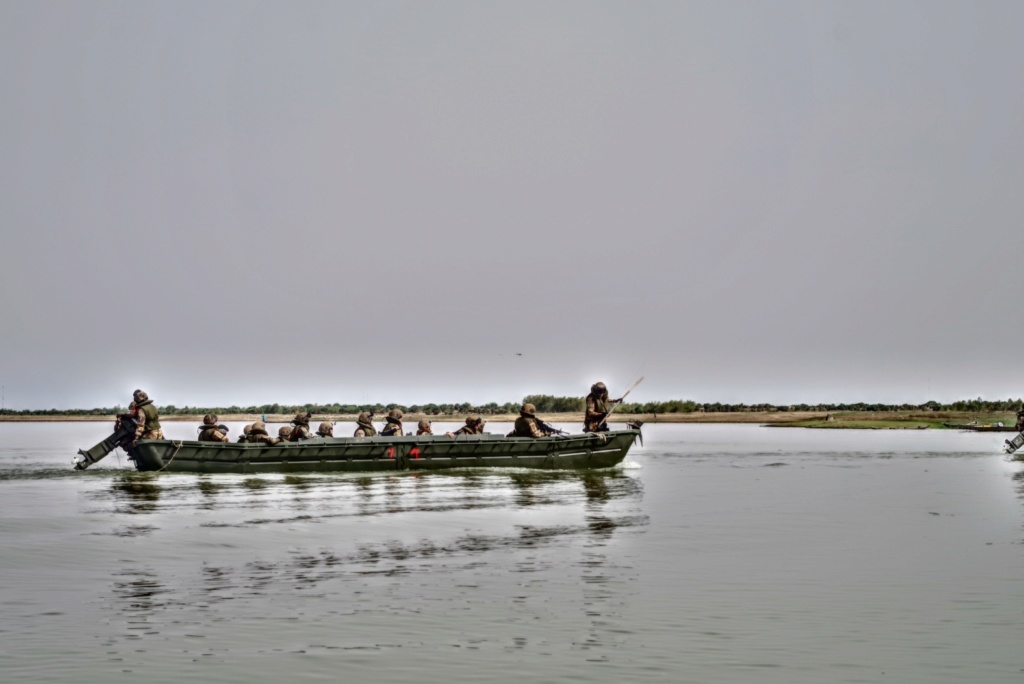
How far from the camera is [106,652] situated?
13.3 m

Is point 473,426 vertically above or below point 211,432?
above

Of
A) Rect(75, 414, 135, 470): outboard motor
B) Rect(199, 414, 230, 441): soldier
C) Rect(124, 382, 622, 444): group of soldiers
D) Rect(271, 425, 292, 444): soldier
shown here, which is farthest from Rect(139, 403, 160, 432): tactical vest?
Rect(271, 425, 292, 444): soldier

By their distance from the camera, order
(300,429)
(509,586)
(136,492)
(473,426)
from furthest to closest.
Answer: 1. (473,426)
2. (300,429)
3. (136,492)
4. (509,586)

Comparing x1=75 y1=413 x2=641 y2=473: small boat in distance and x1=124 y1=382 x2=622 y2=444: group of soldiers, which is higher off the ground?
x1=124 y1=382 x2=622 y2=444: group of soldiers

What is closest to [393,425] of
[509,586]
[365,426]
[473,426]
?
[365,426]

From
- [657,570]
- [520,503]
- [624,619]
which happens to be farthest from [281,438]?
[624,619]

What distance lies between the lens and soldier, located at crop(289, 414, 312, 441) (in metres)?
45.5

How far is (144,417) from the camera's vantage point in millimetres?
42688

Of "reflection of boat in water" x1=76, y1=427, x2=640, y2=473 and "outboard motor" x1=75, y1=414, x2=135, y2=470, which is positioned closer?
"reflection of boat in water" x1=76, y1=427, x2=640, y2=473

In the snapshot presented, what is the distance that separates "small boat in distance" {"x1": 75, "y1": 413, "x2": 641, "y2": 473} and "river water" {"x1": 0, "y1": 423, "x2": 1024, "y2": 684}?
4.54m

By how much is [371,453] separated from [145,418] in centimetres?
890

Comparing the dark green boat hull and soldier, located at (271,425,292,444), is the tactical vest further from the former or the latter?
soldier, located at (271,425,292,444)

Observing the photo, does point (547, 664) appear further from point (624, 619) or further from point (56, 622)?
point (56, 622)

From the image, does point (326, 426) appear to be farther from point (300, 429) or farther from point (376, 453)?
point (376, 453)
